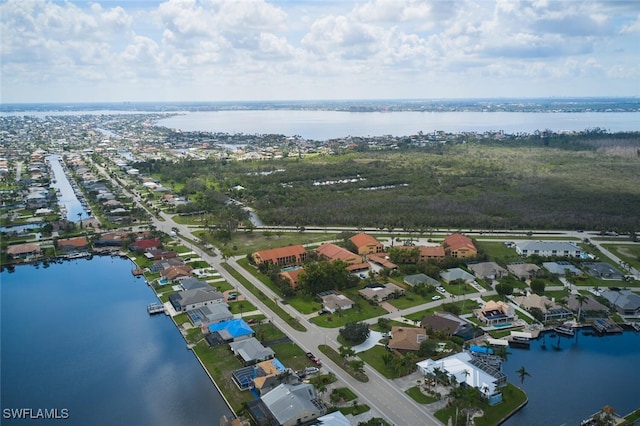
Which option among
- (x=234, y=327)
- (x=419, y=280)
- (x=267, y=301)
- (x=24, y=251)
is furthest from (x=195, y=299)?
(x=24, y=251)

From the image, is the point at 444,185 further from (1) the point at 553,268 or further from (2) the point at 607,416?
(2) the point at 607,416

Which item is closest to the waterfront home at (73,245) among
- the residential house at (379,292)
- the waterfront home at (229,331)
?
the waterfront home at (229,331)

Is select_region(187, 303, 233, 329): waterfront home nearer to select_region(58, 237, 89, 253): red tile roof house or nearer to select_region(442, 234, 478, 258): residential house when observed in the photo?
select_region(58, 237, 89, 253): red tile roof house

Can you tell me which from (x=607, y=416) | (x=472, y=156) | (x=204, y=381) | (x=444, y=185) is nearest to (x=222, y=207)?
(x=444, y=185)

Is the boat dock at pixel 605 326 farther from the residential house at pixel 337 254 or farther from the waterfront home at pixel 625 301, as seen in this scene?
the residential house at pixel 337 254

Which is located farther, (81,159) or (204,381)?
(81,159)

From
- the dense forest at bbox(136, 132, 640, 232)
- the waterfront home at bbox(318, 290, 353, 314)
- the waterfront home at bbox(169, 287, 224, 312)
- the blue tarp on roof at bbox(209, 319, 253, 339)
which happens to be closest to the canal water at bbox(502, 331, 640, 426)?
the waterfront home at bbox(318, 290, 353, 314)
